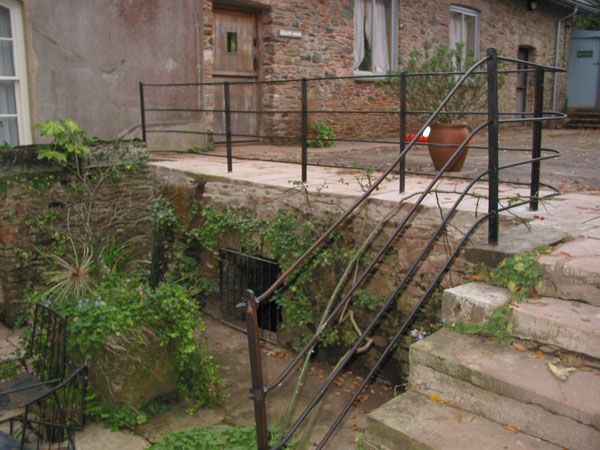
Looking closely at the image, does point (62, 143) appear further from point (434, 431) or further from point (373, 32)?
point (373, 32)

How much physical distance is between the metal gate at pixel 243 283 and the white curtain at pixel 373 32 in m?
5.34

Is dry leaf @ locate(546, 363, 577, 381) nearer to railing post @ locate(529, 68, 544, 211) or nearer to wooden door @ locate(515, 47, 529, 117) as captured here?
railing post @ locate(529, 68, 544, 211)

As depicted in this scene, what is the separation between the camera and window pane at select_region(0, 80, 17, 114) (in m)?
5.99

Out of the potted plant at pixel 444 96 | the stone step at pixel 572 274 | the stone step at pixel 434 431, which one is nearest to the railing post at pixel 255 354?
the stone step at pixel 434 431

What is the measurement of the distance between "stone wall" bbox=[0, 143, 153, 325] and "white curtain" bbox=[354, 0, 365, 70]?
5.18 metres

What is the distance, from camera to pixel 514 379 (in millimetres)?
2262

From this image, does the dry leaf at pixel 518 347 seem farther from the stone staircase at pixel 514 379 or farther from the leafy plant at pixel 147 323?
the leafy plant at pixel 147 323

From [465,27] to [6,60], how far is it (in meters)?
9.14

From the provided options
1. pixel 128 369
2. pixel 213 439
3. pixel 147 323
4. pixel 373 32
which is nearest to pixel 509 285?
pixel 213 439

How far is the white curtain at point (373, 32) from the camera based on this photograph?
9773 millimetres

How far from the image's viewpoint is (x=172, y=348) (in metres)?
4.27

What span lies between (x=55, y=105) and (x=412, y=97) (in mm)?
4092

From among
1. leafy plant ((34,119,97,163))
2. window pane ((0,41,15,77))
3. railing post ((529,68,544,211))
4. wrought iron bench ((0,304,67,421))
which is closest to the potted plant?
railing post ((529,68,544,211))

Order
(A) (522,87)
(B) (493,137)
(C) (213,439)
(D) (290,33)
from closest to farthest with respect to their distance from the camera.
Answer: (B) (493,137) → (C) (213,439) → (D) (290,33) → (A) (522,87)
